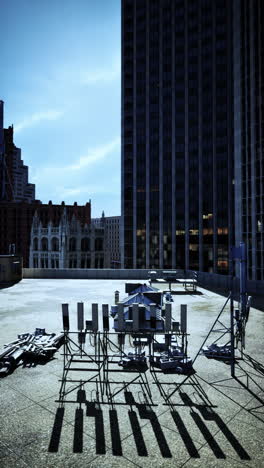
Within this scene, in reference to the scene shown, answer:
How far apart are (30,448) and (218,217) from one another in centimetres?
8949

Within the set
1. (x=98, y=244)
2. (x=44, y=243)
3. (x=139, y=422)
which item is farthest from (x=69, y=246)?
(x=139, y=422)

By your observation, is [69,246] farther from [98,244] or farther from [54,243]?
[98,244]

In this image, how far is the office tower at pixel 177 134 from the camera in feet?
298

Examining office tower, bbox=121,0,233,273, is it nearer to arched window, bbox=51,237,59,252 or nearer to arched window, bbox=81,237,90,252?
arched window, bbox=81,237,90,252

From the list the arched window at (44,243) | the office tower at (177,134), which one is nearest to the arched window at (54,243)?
the arched window at (44,243)

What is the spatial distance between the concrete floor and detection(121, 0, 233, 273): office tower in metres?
82.3

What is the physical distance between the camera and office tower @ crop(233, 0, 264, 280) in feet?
141

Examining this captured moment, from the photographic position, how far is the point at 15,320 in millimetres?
16797

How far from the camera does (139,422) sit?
23.7ft

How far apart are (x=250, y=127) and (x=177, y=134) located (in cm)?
5010

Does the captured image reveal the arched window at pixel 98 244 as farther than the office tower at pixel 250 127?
Yes

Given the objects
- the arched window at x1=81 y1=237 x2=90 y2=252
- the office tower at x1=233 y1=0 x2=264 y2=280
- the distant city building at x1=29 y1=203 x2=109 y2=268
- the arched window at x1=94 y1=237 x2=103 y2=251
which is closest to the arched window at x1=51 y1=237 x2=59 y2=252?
the distant city building at x1=29 y1=203 x2=109 y2=268

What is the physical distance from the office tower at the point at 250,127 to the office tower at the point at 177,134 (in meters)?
43.0

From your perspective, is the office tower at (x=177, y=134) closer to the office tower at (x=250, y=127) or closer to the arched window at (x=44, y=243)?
the arched window at (x=44, y=243)
